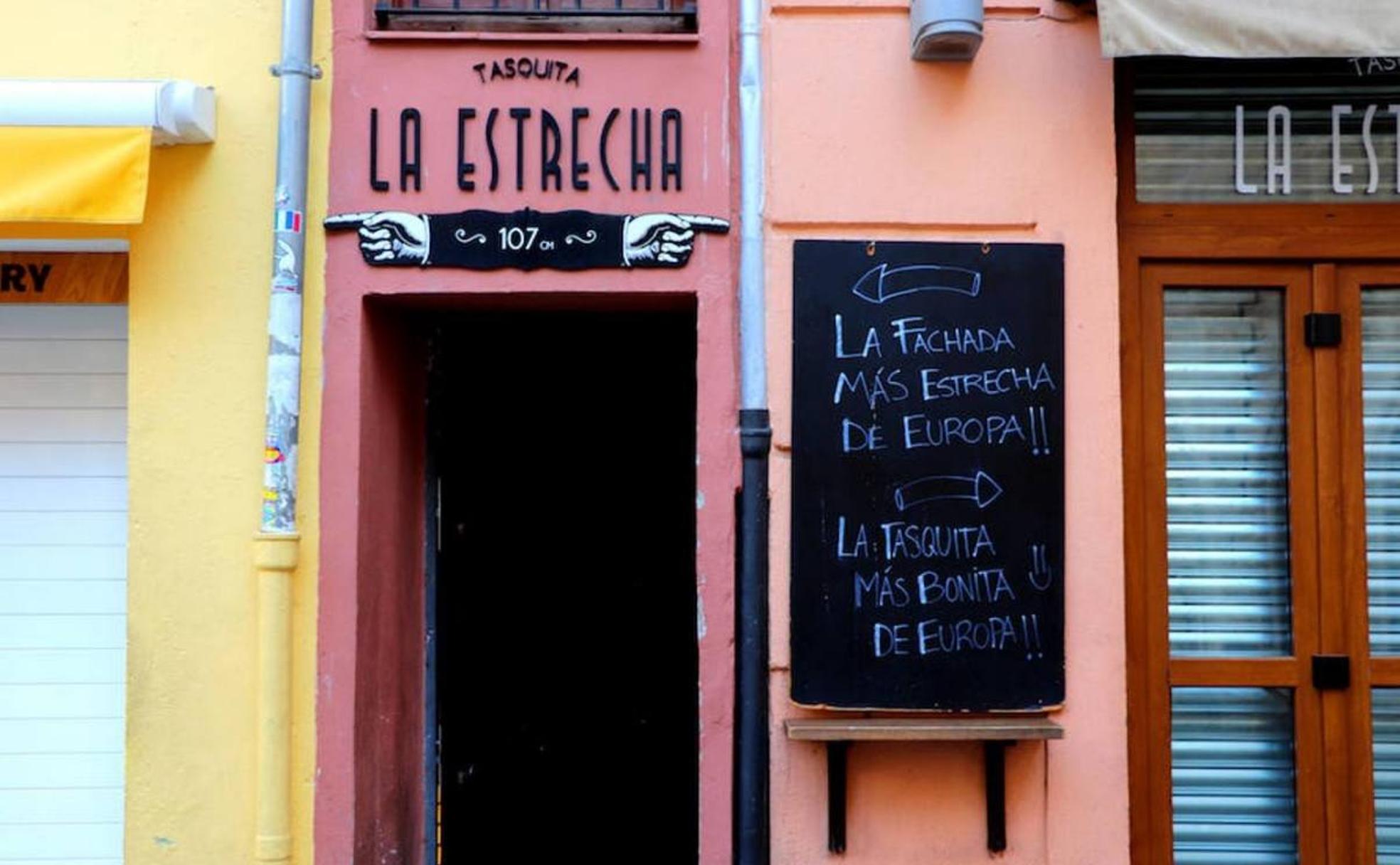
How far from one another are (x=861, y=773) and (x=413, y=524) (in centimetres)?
206

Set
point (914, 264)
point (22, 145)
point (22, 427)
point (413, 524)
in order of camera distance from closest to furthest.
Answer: point (22, 145), point (914, 264), point (22, 427), point (413, 524)

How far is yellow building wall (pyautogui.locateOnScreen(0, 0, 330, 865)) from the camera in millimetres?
4742

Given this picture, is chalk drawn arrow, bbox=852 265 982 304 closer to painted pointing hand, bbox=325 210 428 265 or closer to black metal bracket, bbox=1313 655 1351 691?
painted pointing hand, bbox=325 210 428 265

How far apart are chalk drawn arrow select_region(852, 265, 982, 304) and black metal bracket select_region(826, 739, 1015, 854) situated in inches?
61.0

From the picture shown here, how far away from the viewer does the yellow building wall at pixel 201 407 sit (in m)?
4.74

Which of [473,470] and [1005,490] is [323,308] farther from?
[1005,490]

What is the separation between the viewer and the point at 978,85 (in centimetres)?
488

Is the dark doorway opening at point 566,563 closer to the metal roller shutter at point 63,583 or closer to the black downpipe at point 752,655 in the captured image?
the black downpipe at point 752,655

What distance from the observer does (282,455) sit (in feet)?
15.5

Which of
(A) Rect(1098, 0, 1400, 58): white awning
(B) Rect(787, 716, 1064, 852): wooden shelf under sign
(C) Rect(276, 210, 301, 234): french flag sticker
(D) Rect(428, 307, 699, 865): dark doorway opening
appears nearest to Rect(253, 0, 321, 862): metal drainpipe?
(C) Rect(276, 210, 301, 234): french flag sticker

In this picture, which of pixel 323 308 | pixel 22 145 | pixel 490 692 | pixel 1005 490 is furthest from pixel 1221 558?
pixel 22 145

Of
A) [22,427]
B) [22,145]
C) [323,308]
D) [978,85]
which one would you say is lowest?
[22,427]

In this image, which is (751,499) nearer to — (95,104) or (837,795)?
(837,795)

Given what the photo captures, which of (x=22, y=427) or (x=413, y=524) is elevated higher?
(x=22, y=427)
